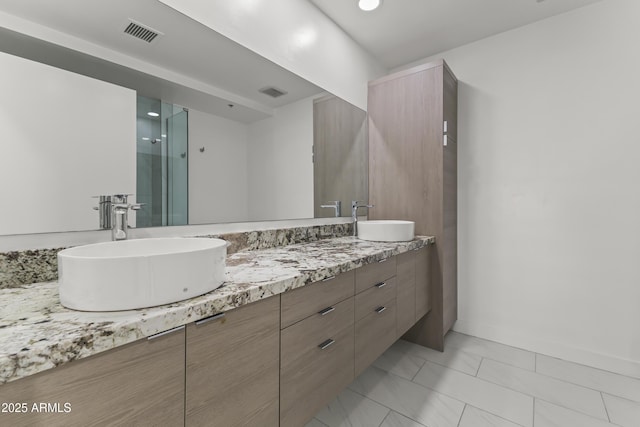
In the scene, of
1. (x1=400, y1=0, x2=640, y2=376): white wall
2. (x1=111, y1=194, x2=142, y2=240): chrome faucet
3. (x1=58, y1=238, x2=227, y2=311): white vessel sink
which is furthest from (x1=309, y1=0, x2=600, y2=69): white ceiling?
(x1=58, y1=238, x2=227, y2=311): white vessel sink

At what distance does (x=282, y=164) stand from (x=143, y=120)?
75 centimetres

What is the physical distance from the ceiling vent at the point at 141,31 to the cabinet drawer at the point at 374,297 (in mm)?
1346

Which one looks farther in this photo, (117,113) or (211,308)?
(117,113)

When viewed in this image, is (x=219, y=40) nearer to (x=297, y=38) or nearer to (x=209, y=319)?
(x=297, y=38)

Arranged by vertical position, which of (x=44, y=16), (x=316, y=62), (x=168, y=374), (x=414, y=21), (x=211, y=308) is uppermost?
(x=414, y=21)

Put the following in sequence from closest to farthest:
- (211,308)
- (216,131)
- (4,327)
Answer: (4,327) → (211,308) → (216,131)

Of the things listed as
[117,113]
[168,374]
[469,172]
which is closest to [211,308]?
[168,374]

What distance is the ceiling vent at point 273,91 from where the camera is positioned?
1590mm

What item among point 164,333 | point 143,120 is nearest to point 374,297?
point 164,333

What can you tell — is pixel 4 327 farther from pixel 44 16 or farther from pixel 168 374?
pixel 44 16

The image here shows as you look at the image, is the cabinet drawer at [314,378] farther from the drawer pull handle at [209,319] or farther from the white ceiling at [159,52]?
the white ceiling at [159,52]

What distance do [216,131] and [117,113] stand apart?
1.36 ft

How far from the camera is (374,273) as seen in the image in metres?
1.40

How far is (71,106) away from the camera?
940 millimetres
